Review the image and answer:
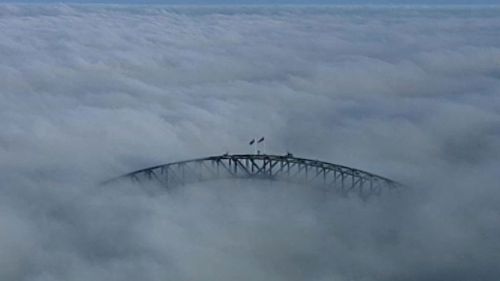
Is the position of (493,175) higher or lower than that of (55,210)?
higher

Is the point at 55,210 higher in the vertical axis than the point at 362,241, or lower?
lower

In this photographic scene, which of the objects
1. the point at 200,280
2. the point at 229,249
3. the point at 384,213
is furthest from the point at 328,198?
the point at 200,280

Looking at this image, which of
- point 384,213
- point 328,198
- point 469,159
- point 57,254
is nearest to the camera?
point 57,254

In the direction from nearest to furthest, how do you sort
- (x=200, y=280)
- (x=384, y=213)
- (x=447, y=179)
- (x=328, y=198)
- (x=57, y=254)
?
1. (x=200, y=280)
2. (x=57, y=254)
3. (x=384, y=213)
4. (x=328, y=198)
5. (x=447, y=179)

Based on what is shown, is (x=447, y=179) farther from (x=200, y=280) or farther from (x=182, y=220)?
(x=200, y=280)

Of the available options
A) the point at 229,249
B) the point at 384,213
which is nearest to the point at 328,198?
the point at 384,213

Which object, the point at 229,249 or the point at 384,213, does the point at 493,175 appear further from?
the point at 229,249

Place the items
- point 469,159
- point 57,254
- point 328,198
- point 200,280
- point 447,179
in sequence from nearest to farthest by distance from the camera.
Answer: point 200,280, point 57,254, point 328,198, point 447,179, point 469,159

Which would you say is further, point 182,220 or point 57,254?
point 182,220

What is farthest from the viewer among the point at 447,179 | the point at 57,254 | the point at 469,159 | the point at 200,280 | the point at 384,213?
the point at 469,159
